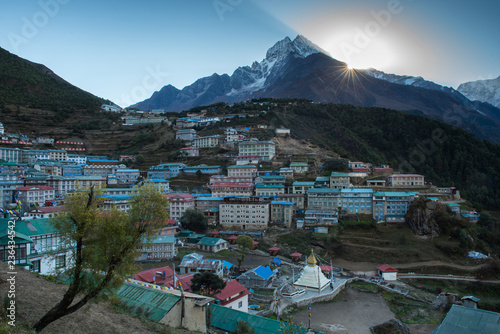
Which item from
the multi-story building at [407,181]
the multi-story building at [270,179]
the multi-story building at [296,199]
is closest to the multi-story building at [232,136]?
the multi-story building at [270,179]

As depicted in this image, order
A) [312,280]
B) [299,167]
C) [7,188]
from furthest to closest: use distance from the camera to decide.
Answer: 1. [299,167]
2. [7,188]
3. [312,280]

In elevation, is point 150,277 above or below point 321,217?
below

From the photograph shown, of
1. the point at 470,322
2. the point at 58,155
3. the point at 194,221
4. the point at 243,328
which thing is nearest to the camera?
the point at 470,322

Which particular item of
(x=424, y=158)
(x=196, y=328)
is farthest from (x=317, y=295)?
(x=424, y=158)

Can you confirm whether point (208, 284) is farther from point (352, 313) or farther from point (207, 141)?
point (207, 141)

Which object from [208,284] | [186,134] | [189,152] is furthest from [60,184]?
[208,284]

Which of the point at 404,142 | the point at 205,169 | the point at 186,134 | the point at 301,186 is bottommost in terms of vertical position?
the point at 301,186

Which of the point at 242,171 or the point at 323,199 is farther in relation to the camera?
the point at 242,171

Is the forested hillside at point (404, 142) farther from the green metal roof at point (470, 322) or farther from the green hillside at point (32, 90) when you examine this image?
the green hillside at point (32, 90)
